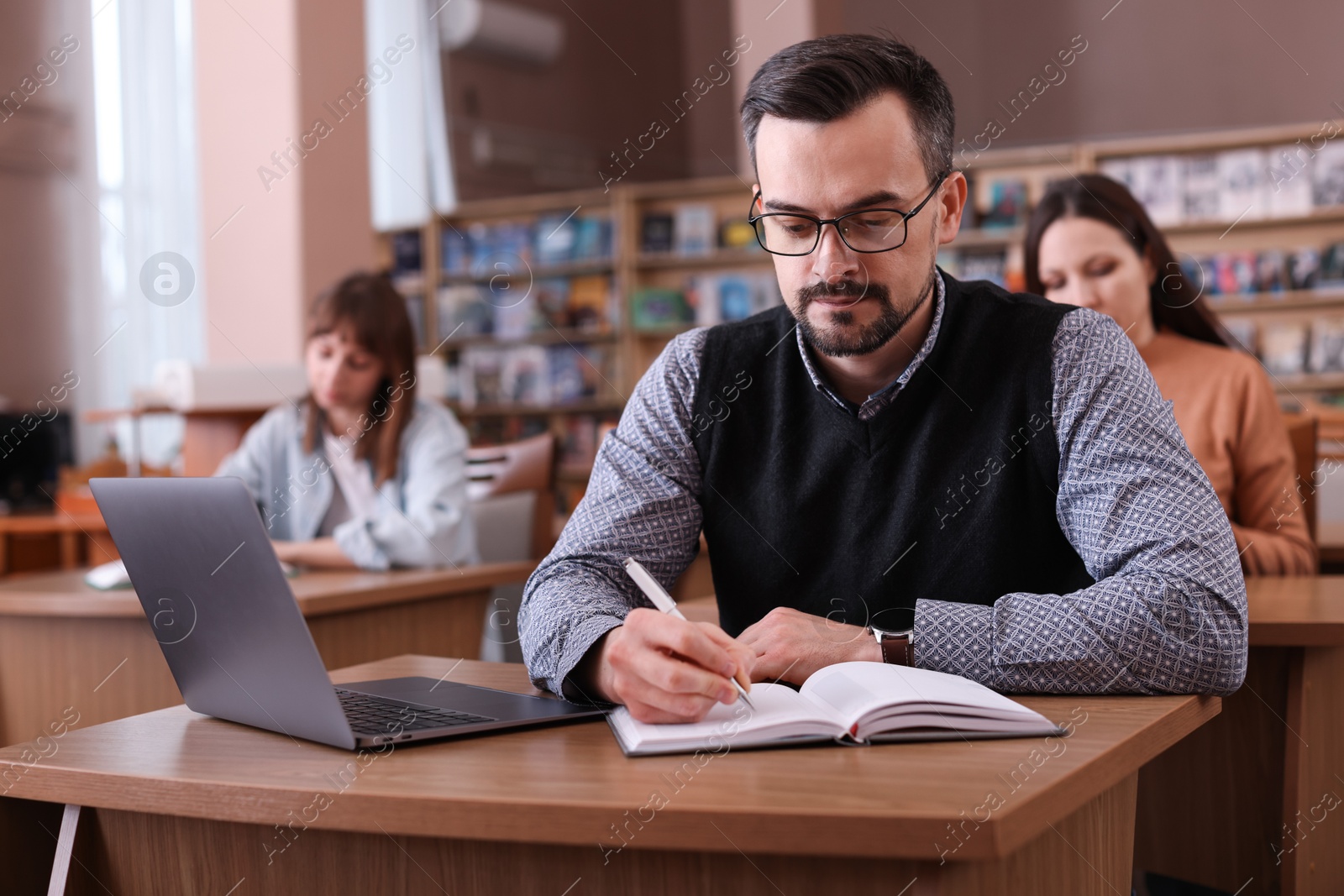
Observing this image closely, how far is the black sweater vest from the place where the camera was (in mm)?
1414

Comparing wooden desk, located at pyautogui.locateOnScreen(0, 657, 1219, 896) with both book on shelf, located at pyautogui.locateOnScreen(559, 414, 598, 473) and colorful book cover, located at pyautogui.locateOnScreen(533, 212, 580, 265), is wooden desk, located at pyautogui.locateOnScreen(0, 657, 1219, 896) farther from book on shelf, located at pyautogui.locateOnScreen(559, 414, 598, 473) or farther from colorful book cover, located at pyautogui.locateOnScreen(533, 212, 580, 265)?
colorful book cover, located at pyautogui.locateOnScreen(533, 212, 580, 265)

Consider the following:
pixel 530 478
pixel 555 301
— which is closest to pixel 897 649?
pixel 530 478

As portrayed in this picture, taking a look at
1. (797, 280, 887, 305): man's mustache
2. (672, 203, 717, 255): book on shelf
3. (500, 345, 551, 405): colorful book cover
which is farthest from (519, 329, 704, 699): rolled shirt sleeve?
(500, 345, 551, 405): colorful book cover

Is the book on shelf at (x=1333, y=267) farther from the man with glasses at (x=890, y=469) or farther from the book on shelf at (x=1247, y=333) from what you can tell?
the man with glasses at (x=890, y=469)

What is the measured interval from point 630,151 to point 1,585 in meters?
5.47

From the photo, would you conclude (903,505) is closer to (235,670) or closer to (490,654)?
(235,670)

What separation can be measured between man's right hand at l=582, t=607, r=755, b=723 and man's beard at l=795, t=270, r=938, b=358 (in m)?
0.46

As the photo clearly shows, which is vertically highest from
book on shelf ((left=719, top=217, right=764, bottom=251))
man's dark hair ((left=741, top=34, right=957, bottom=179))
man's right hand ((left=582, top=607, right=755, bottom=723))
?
book on shelf ((left=719, top=217, right=764, bottom=251))

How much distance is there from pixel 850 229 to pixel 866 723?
60cm

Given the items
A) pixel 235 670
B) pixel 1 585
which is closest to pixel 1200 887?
pixel 235 670

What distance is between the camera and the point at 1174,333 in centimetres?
255

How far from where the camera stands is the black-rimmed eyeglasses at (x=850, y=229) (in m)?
1.34

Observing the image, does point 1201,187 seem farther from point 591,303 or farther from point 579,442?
point 579,442

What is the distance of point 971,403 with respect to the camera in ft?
4.74
